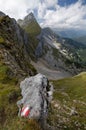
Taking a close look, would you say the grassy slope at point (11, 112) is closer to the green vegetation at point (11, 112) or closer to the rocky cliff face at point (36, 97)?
the green vegetation at point (11, 112)

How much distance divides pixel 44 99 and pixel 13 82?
1230cm

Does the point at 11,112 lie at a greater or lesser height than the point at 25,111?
lesser

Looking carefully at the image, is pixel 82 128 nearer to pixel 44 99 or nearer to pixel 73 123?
pixel 73 123

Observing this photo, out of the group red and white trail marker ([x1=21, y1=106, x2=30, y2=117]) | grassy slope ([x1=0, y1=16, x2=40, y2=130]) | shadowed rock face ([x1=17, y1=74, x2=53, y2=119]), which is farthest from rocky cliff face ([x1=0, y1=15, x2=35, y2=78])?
red and white trail marker ([x1=21, y1=106, x2=30, y2=117])

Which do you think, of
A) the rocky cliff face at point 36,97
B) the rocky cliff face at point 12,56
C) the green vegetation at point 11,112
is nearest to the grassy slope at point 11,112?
the green vegetation at point 11,112

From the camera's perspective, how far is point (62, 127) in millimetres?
33688

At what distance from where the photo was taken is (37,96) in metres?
26.8

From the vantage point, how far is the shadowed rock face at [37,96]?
2522cm

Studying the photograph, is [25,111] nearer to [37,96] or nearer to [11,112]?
[37,96]

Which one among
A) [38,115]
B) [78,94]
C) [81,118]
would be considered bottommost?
A: [78,94]

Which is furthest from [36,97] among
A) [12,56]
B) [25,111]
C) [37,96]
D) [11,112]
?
[12,56]

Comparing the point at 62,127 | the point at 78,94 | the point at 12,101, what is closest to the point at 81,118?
the point at 62,127

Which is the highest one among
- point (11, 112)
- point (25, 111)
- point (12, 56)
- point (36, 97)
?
point (12, 56)

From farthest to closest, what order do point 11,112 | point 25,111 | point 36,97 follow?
point 11,112 < point 36,97 < point 25,111
